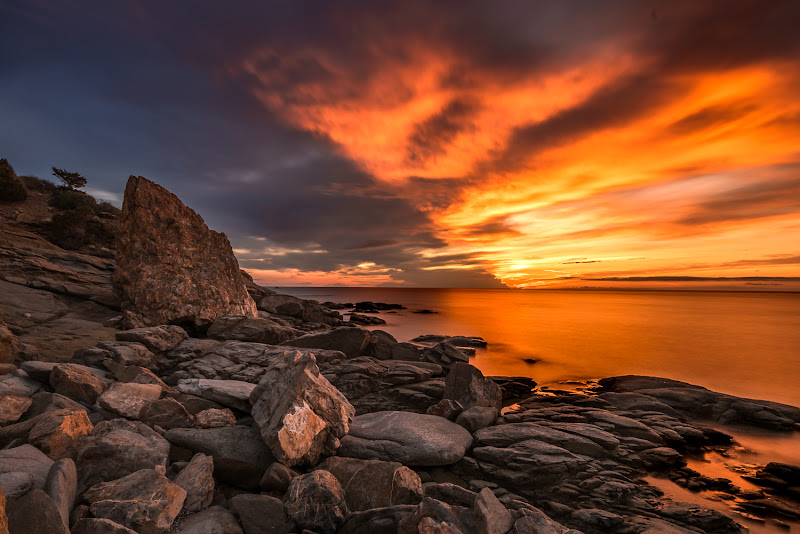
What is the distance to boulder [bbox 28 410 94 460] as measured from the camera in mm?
5629

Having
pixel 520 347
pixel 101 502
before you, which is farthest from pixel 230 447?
pixel 520 347

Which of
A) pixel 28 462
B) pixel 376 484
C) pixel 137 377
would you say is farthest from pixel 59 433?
pixel 376 484

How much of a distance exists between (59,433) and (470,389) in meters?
11.2

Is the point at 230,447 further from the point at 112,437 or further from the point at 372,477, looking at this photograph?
the point at 372,477

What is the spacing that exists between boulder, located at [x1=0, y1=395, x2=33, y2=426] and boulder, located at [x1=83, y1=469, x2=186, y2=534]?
3.12 meters

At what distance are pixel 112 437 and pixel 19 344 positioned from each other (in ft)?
22.5

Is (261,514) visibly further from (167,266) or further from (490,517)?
(167,266)

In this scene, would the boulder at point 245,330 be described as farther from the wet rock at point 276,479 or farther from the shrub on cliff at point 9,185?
the shrub on cliff at point 9,185

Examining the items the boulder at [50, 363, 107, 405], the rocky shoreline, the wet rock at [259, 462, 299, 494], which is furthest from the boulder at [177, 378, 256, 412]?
the wet rock at [259, 462, 299, 494]

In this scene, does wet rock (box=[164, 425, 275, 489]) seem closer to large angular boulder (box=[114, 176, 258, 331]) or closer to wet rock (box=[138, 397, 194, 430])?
wet rock (box=[138, 397, 194, 430])

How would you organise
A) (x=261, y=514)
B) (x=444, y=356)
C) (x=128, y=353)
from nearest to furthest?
(x=261, y=514) < (x=128, y=353) < (x=444, y=356)

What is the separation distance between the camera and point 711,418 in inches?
566

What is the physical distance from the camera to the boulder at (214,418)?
25.9ft

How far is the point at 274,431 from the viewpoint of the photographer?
22.9 feet
